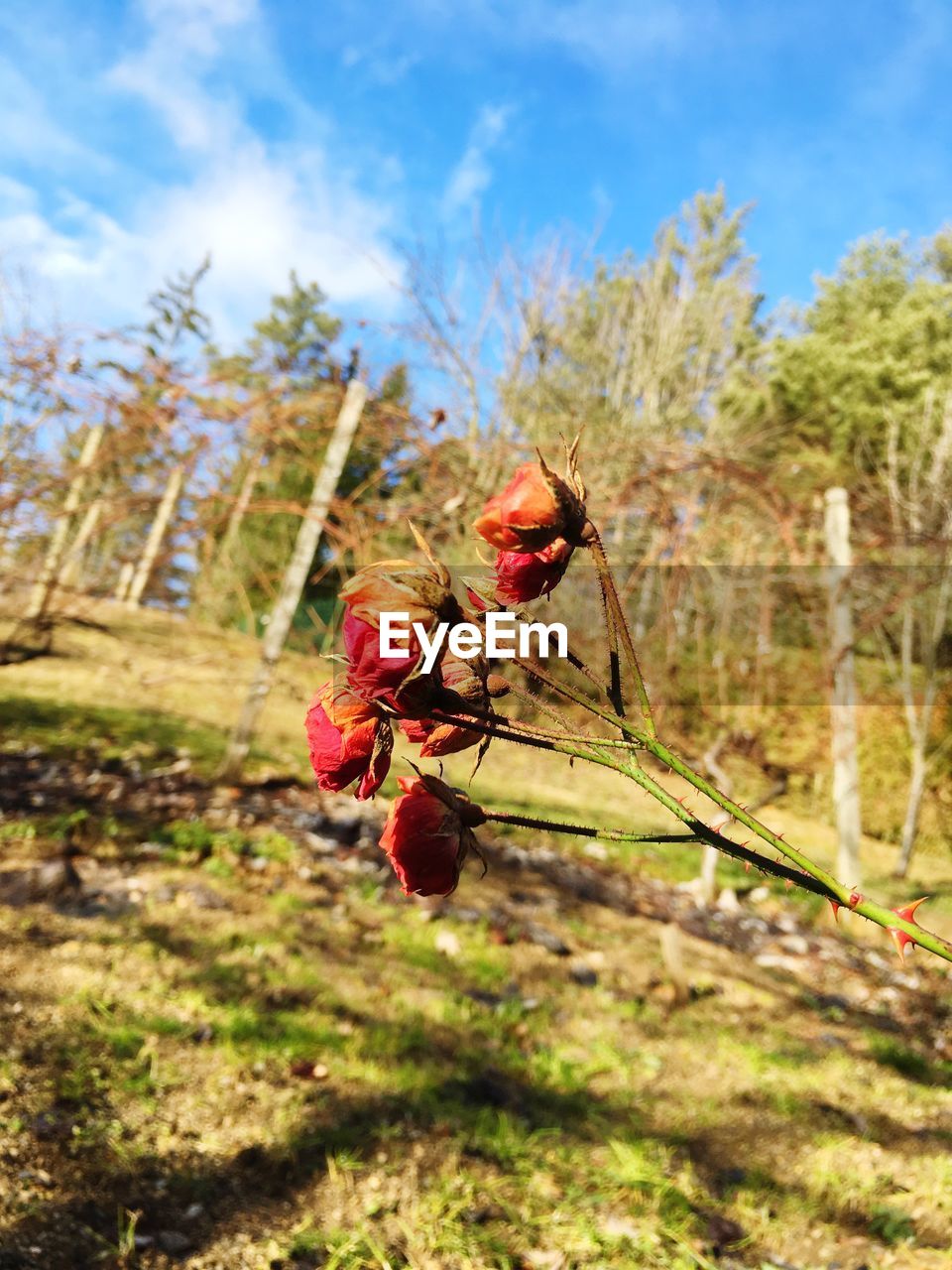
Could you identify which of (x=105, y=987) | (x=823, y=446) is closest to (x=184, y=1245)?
(x=105, y=987)

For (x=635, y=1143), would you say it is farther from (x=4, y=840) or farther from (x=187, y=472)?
(x=187, y=472)

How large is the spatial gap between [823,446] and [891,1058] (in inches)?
614

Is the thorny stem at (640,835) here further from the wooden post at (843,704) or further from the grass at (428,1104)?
the wooden post at (843,704)

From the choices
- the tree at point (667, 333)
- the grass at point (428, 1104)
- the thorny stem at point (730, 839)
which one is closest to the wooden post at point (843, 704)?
the grass at point (428, 1104)

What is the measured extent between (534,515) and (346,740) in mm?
211

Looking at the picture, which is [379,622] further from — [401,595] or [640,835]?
[640,835]

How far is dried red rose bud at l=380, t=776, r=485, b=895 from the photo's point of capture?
1.97 ft

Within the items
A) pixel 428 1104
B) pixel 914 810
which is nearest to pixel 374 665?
pixel 428 1104

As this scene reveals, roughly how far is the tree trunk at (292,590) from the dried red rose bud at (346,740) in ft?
13.9

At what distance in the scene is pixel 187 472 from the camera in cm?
466

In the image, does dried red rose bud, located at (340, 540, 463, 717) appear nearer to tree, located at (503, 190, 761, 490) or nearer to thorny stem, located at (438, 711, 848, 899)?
thorny stem, located at (438, 711, 848, 899)

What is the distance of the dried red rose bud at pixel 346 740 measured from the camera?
0.58 meters

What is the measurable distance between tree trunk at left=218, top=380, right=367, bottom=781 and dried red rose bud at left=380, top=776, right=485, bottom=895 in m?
4.22

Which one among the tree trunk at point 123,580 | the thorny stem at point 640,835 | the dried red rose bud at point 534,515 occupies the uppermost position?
the tree trunk at point 123,580
